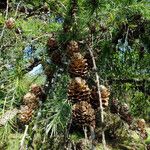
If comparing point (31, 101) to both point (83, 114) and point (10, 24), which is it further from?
point (10, 24)

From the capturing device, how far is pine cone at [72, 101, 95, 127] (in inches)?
32.6

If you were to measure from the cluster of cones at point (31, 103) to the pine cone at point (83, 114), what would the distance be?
0.42ft

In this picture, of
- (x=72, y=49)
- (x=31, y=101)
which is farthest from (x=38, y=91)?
(x=72, y=49)

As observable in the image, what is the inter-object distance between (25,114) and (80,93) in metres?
0.16

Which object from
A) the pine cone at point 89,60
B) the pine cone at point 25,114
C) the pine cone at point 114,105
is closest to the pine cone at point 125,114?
the pine cone at point 114,105

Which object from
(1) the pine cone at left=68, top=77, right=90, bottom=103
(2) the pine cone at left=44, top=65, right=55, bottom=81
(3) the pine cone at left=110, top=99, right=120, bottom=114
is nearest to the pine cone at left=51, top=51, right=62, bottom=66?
(2) the pine cone at left=44, top=65, right=55, bottom=81

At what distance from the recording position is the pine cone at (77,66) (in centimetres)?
91

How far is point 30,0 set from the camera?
1714 millimetres

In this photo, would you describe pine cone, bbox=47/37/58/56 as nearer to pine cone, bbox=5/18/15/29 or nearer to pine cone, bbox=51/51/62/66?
pine cone, bbox=51/51/62/66

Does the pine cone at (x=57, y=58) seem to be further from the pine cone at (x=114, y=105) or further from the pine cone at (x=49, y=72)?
the pine cone at (x=114, y=105)

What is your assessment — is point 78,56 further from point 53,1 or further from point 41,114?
point 53,1

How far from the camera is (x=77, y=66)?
898 millimetres

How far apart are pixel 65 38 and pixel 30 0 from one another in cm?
74

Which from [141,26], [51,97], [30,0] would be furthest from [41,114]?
[30,0]
